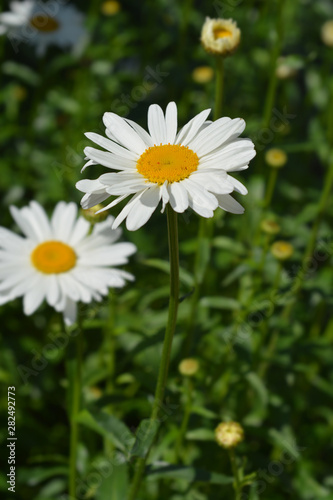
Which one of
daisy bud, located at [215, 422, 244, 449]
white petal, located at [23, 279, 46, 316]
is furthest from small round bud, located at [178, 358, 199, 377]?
white petal, located at [23, 279, 46, 316]

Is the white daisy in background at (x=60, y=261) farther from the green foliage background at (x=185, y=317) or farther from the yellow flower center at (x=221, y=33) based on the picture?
the yellow flower center at (x=221, y=33)

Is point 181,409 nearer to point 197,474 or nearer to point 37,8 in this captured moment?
point 197,474

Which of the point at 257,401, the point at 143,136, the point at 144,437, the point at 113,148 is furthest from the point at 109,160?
the point at 257,401

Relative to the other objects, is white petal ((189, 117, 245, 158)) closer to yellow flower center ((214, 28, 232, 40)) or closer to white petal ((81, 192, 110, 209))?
white petal ((81, 192, 110, 209))

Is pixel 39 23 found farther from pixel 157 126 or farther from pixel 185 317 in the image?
pixel 157 126

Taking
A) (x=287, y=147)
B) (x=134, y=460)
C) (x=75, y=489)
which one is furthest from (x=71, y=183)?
(x=134, y=460)
